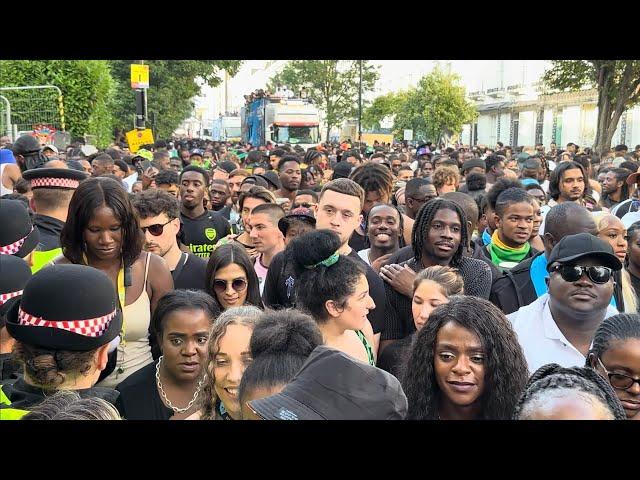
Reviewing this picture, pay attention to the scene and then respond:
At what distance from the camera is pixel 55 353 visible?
2.85 meters

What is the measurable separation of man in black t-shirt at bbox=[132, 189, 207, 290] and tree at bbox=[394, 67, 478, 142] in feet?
103

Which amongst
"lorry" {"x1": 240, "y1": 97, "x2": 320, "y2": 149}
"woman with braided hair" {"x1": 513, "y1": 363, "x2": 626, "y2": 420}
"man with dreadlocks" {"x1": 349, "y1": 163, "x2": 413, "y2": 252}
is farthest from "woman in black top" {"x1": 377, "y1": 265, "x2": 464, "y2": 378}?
"lorry" {"x1": 240, "y1": 97, "x2": 320, "y2": 149}

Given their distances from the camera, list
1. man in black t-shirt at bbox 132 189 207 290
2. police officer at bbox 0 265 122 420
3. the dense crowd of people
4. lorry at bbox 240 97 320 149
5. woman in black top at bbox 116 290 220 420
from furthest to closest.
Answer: lorry at bbox 240 97 320 149 → man in black t-shirt at bbox 132 189 207 290 → woman in black top at bbox 116 290 220 420 → police officer at bbox 0 265 122 420 → the dense crowd of people

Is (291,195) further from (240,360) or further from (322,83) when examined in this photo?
(322,83)

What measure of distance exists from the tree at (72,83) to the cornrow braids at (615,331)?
16.9 meters

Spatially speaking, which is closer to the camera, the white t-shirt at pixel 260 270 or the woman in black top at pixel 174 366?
the woman in black top at pixel 174 366

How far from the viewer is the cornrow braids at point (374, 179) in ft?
25.3

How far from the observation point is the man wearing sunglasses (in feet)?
13.6

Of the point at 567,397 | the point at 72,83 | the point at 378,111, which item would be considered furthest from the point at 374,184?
the point at 378,111

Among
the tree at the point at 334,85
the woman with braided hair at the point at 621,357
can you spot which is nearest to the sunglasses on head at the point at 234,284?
the woman with braided hair at the point at 621,357

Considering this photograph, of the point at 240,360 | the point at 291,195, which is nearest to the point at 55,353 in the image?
the point at 240,360

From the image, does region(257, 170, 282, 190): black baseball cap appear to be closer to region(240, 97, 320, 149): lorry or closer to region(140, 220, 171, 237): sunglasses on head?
region(140, 220, 171, 237): sunglasses on head

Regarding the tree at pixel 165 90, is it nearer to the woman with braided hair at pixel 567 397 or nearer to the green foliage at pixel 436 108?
the green foliage at pixel 436 108

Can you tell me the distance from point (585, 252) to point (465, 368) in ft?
4.23
